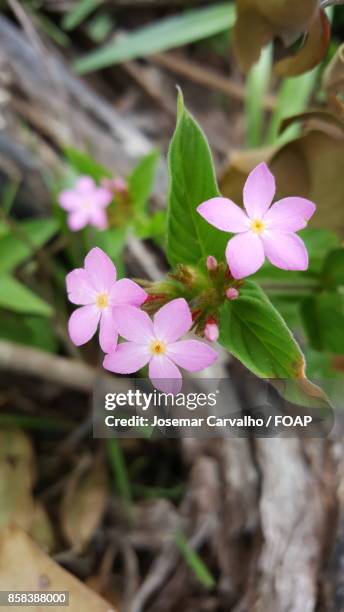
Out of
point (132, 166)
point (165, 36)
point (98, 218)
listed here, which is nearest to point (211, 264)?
point (98, 218)

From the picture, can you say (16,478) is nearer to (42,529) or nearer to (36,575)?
(42,529)

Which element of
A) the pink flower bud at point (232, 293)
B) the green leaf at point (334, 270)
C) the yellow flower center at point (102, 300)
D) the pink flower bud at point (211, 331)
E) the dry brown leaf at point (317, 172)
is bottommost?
the pink flower bud at point (211, 331)

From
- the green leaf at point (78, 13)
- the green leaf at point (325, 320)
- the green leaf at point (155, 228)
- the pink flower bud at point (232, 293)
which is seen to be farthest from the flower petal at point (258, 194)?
the green leaf at point (78, 13)

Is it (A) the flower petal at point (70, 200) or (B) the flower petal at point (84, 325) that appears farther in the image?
(A) the flower petal at point (70, 200)

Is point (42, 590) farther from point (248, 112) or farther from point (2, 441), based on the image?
point (248, 112)

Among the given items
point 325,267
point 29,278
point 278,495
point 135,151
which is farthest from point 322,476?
point 135,151

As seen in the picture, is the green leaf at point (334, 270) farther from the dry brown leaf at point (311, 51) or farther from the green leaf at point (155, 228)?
the green leaf at point (155, 228)
